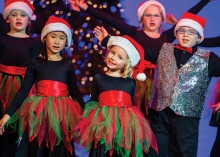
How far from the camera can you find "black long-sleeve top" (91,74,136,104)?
7.87ft

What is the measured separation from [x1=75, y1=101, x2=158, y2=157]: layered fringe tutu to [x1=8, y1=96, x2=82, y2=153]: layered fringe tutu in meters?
0.11

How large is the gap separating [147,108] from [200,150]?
823 millimetres

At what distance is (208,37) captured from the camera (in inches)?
131

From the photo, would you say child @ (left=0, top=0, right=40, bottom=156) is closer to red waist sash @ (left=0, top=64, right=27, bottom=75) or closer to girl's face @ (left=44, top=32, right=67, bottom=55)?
red waist sash @ (left=0, top=64, right=27, bottom=75)

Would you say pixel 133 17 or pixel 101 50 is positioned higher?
pixel 133 17

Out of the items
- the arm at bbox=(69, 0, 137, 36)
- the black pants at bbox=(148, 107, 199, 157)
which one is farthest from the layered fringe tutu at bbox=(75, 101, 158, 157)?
the arm at bbox=(69, 0, 137, 36)

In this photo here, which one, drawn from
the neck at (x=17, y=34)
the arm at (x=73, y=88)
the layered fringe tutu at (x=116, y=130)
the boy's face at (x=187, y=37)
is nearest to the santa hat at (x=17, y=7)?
the neck at (x=17, y=34)

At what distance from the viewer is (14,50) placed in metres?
2.88

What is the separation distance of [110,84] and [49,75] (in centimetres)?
39

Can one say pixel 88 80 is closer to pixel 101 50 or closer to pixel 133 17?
pixel 101 50

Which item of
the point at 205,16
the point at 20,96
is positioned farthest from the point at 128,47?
the point at 205,16

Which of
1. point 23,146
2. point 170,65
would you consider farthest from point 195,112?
point 23,146

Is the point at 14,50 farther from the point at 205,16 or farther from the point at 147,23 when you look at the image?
the point at 205,16

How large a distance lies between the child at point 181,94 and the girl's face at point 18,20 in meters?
1.07
